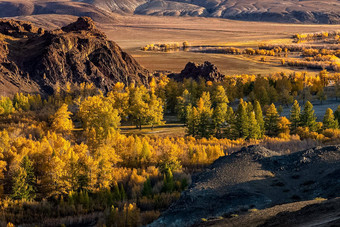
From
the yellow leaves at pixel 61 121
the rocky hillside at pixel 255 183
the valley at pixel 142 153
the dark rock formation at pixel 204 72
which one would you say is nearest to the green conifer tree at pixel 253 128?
the valley at pixel 142 153

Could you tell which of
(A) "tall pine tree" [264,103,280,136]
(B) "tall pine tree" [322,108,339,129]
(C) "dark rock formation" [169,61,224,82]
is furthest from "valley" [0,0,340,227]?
(C) "dark rock formation" [169,61,224,82]

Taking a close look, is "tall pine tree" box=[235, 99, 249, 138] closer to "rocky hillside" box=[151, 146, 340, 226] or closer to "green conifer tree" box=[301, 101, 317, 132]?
"green conifer tree" box=[301, 101, 317, 132]

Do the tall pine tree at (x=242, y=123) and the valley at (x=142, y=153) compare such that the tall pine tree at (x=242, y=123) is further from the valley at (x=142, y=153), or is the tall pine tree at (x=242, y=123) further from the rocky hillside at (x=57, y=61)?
the rocky hillside at (x=57, y=61)

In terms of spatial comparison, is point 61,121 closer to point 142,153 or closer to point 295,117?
point 142,153

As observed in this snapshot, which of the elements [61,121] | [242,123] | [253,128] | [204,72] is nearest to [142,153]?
[61,121]

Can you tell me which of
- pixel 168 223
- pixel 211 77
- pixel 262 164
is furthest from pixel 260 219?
pixel 211 77

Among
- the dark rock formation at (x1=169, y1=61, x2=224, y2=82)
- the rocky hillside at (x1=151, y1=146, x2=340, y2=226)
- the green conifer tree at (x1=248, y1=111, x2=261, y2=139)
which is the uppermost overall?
the dark rock formation at (x1=169, y1=61, x2=224, y2=82)
